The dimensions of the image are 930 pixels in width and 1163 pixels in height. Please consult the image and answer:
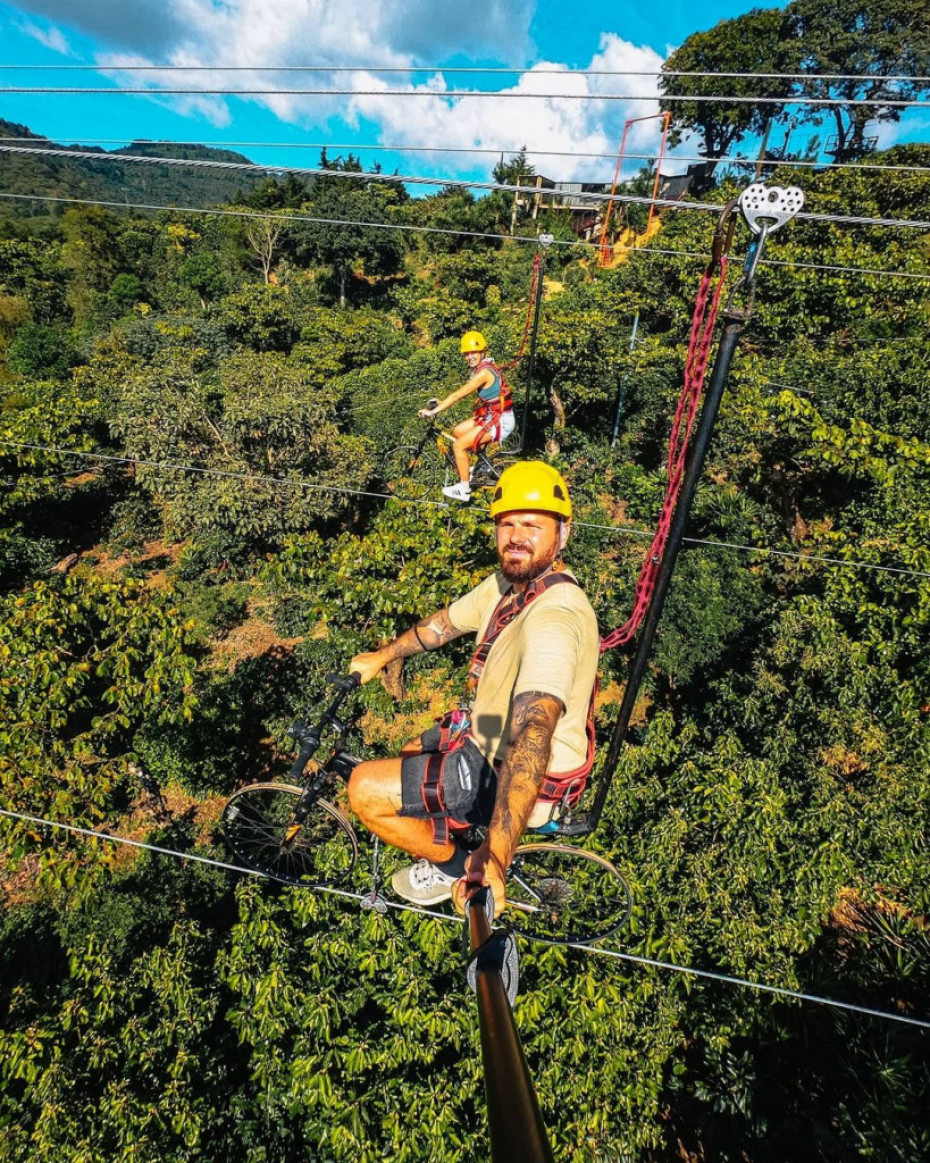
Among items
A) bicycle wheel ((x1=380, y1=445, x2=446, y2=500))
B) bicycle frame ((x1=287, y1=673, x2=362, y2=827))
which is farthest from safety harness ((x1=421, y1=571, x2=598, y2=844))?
bicycle wheel ((x1=380, y1=445, x2=446, y2=500))

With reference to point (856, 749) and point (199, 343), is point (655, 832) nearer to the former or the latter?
point (856, 749)

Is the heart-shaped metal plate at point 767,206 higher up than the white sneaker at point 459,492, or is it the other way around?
the heart-shaped metal plate at point 767,206

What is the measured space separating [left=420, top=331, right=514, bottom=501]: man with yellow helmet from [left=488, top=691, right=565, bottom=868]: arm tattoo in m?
5.79

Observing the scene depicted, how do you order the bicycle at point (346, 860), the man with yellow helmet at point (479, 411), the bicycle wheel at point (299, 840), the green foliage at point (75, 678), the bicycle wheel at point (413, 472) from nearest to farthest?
1. the bicycle at point (346, 860)
2. the bicycle wheel at point (299, 840)
3. the green foliage at point (75, 678)
4. the man with yellow helmet at point (479, 411)
5. the bicycle wheel at point (413, 472)

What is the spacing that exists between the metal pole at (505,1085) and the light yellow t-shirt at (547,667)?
1.12 m

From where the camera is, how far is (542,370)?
70.3 ft

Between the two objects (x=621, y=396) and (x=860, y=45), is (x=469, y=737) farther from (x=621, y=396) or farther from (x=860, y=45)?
(x=860, y=45)

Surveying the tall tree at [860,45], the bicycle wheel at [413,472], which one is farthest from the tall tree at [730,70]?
the bicycle wheel at [413,472]

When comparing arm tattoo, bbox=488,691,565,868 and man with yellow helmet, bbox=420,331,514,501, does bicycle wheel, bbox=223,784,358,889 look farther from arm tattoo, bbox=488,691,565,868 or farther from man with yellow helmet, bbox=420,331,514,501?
man with yellow helmet, bbox=420,331,514,501

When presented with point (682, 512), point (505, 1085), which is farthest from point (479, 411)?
point (505, 1085)

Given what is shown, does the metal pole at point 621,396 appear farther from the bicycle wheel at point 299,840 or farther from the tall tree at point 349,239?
the tall tree at point 349,239

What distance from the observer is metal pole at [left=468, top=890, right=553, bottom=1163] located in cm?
86

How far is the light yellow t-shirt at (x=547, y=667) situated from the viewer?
2.42 m

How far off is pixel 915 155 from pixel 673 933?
1655 inches
